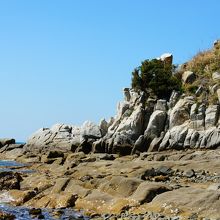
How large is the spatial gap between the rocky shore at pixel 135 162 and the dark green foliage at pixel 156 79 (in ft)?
5.86

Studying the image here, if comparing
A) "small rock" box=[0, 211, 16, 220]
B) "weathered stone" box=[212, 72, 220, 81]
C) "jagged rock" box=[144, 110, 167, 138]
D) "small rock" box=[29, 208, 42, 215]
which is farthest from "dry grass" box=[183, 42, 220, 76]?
"small rock" box=[0, 211, 16, 220]

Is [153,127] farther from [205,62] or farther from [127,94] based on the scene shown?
[205,62]

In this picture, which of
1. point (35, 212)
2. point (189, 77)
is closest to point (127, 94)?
point (189, 77)

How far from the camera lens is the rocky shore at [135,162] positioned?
25.7 m

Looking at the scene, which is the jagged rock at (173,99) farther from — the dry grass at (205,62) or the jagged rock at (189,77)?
the dry grass at (205,62)

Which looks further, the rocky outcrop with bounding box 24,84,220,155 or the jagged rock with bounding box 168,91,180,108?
the jagged rock with bounding box 168,91,180,108

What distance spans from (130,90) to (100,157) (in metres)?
27.4

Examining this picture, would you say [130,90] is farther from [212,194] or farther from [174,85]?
[212,194]

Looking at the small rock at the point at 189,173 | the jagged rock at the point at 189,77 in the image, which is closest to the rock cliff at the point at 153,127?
the jagged rock at the point at 189,77

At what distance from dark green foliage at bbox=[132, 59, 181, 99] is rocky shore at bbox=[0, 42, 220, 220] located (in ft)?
5.86

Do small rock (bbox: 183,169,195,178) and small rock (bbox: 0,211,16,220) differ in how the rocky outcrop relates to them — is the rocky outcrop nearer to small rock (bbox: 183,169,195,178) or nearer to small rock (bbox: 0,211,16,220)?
small rock (bbox: 183,169,195,178)

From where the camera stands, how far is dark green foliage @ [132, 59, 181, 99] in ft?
250

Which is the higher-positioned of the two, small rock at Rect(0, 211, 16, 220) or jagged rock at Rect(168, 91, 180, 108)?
jagged rock at Rect(168, 91, 180, 108)

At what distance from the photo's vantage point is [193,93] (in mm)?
72625
